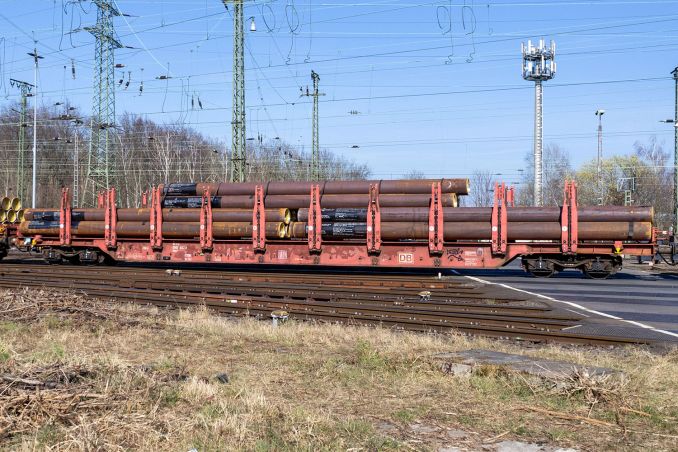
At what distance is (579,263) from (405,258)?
5.99 m

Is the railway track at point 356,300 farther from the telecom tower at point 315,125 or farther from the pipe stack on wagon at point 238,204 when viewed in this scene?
the telecom tower at point 315,125

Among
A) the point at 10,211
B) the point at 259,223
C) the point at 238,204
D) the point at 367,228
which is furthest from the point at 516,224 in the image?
the point at 10,211

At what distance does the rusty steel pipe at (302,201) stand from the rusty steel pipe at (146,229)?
93 centimetres

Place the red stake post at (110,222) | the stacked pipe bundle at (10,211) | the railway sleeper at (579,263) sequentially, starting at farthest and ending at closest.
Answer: the stacked pipe bundle at (10,211), the red stake post at (110,222), the railway sleeper at (579,263)

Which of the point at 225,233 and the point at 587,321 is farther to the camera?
the point at 225,233

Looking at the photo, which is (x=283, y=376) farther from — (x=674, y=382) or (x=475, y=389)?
→ (x=674, y=382)

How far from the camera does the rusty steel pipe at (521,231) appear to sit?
2006 centimetres

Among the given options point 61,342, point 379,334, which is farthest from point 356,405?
point 61,342

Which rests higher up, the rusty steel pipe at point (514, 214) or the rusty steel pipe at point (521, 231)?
the rusty steel pipe at point (514, 214)

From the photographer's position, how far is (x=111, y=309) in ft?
42.0

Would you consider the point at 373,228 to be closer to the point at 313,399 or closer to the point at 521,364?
the point at 521,364

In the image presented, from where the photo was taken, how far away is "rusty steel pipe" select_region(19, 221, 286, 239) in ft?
73.4

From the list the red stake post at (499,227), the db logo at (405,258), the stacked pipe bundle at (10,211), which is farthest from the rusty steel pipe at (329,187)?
the stacked pipe bundle at (10,211)

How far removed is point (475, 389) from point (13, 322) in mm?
8726
